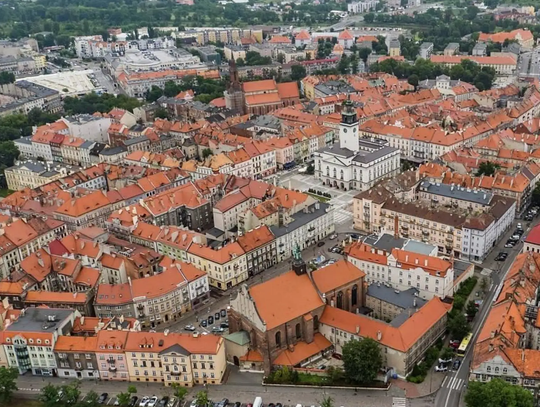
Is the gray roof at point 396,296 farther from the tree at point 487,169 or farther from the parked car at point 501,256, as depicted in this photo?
the tree at point 487,169

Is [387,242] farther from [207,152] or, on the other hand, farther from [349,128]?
[207,152]

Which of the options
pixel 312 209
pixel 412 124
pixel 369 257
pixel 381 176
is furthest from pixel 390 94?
pixel 369 257

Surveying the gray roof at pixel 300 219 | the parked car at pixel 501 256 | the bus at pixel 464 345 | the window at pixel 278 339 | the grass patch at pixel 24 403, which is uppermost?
the gray roof at pixel 300 219

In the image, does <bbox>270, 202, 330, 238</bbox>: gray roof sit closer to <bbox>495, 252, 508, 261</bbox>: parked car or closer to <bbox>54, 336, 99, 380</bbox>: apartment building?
<bbox>495, 252, 508, 261</bbox>: parked car

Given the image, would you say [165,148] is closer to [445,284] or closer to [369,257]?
[369,257]

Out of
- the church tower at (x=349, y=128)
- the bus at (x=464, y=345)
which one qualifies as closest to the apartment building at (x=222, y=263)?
the bus at (x=464, y=345)

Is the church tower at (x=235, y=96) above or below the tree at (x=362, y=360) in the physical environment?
above

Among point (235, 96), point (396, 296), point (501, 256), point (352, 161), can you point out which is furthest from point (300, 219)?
point (235, 96)
